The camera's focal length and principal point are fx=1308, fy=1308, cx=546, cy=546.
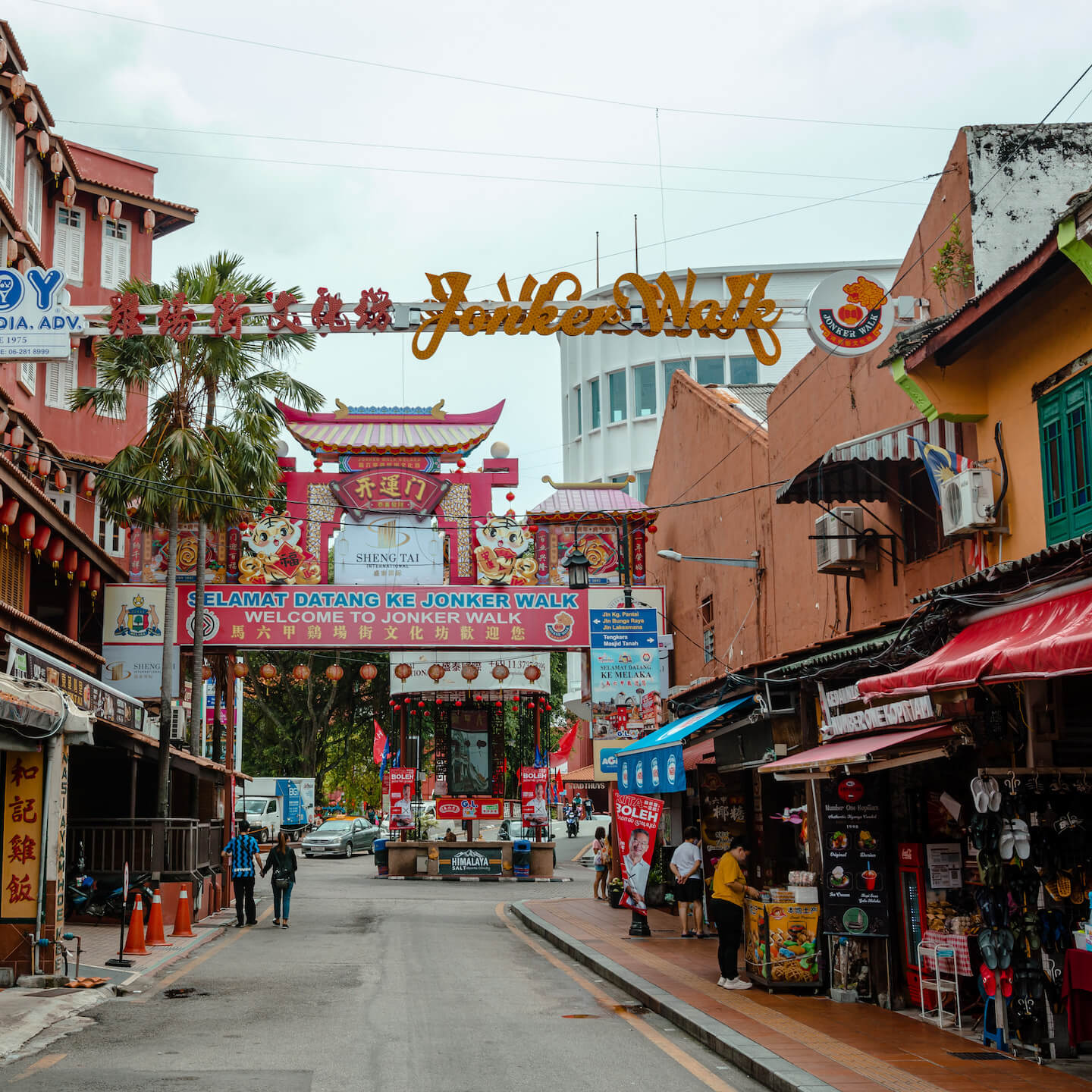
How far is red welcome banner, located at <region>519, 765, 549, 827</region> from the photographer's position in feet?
124

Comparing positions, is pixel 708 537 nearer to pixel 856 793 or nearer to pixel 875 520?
pixel 875 520

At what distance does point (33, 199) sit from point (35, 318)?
51.8 ft

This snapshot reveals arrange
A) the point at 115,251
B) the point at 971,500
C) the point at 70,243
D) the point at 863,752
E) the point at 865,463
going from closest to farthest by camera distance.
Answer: the point at 863,752 → the point at 971,500 → the point at 865,463 → the point at 70,243 → the point at 115,251

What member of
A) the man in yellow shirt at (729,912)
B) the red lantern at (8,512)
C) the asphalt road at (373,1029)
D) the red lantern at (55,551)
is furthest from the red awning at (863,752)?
the red lantern at (55,551)

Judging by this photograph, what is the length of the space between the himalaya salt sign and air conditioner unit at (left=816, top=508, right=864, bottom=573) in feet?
32.5

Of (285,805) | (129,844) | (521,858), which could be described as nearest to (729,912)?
(129,844)

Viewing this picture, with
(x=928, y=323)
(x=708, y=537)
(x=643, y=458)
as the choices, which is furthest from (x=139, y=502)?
(x=643, y=458)

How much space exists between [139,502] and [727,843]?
13.6 m

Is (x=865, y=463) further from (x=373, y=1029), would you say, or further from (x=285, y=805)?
(x=285, y=805)

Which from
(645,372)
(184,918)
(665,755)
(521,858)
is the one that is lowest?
(521,858)

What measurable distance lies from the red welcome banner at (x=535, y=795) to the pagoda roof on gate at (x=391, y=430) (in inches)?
437

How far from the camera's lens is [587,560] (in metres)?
29.5

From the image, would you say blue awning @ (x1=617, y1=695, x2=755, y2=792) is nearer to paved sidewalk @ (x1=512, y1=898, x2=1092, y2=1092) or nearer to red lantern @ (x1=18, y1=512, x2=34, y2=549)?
paved sidewalk @ (x1=512, y1=898, x2=1092, y2=1092)

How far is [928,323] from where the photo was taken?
46.2 ft
